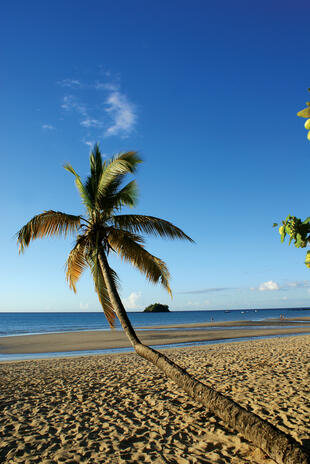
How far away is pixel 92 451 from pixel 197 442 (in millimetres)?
1626

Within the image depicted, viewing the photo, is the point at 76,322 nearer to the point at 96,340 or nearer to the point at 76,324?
the point at 76,324

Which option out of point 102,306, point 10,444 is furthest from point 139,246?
point 10,444

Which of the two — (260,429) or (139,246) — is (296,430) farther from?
(139,246)

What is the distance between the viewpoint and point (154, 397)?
7367mm

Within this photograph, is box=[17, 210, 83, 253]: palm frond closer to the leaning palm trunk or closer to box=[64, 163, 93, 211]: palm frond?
box=[64, 163, 93, 211]: palm frond

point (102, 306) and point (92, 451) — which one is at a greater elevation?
point (102, 306)

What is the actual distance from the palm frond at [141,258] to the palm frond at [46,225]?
3.77 ft

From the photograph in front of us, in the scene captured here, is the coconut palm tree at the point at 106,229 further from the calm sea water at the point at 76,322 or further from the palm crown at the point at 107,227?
the calm sea water at the point at 76,322

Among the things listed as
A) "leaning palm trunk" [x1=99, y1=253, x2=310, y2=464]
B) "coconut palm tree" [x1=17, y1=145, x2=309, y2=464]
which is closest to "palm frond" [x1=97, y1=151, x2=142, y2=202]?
"coconut palm tree" [x1=17, y1=145, x2=309, y2=464]

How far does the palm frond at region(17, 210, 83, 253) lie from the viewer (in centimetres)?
844

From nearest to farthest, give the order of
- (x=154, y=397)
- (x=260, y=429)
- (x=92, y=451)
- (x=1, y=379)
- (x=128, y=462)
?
(x=260, y=429) → (x=128, y=462) → (x=92, y=451) → (x=154, y=397) → (x=1, y=379)

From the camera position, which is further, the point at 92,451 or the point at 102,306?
the point at 102,306

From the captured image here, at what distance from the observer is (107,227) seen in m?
8.92

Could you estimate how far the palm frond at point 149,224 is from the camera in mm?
8914
